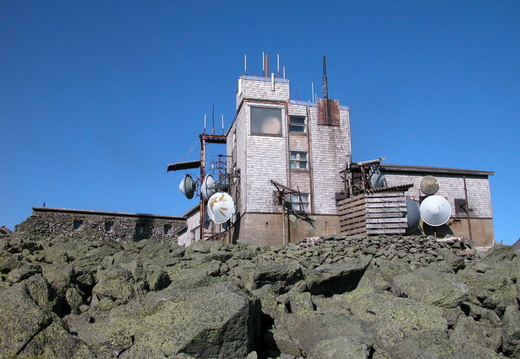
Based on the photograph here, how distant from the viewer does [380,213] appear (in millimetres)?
25406

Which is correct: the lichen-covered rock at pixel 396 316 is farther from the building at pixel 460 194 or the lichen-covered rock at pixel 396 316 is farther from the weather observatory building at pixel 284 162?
the building at pixel 460 194

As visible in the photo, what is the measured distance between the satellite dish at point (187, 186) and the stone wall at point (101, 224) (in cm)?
871

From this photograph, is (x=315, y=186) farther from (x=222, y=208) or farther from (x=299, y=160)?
(x=222, y=208)

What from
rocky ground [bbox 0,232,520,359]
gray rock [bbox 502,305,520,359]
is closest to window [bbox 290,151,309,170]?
rocky ground [bbox 0,232,520,359]

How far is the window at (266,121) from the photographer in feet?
93.7

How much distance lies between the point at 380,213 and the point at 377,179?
3704 millimetres

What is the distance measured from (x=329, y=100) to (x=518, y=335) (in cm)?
1927

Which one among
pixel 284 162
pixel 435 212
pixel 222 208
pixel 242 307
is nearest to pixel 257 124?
pixel 284 162

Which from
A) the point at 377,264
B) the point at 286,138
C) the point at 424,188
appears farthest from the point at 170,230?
the point at 377,264

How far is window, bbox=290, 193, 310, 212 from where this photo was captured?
2761 cm

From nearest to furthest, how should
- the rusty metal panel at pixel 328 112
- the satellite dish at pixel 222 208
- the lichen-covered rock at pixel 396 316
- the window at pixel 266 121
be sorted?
the lichen-covered rock at pixel 396 316, the satellite dish at pixel 222 208, the window at pixel 266 121, the rusty metal panel at pixel 328 112

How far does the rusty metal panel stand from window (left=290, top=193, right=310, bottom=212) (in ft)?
15.0

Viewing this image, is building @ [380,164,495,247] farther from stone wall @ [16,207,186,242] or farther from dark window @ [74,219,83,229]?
dark window @ [74,219,83,229]

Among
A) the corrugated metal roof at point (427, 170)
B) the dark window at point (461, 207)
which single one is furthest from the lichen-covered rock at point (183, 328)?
the dark window at point (461, 207)
